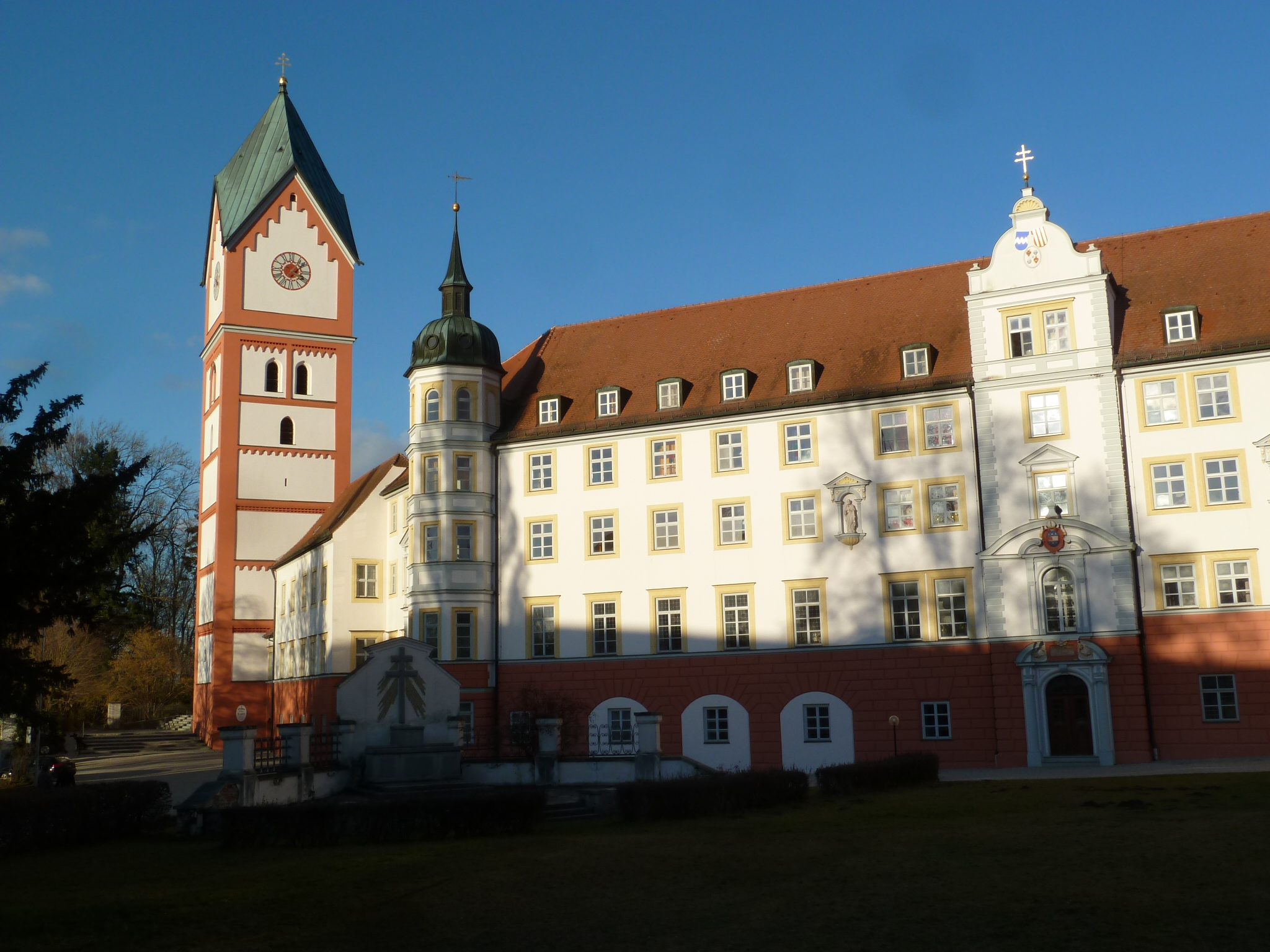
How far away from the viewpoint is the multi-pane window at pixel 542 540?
4075 cm

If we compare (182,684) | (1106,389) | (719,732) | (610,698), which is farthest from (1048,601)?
(182,684)

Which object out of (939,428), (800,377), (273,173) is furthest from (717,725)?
(273,173)

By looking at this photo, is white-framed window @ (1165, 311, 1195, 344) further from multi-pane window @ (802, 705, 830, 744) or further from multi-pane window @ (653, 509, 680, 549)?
multi-pane window @ (653, 509, 680, 549)

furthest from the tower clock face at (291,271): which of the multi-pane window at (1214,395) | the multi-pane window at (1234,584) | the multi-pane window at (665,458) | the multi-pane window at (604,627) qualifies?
the multi-pane window at (1234,584)

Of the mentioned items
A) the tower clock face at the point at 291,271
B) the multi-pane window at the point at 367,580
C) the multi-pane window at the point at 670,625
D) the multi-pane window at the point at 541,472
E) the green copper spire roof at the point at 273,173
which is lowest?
the multi-pane window at the point at 670,625

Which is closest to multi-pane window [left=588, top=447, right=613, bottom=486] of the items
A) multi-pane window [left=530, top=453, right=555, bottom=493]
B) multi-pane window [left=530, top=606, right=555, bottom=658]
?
multi-pane window [left=530, top=453, right=555, bottom=493]

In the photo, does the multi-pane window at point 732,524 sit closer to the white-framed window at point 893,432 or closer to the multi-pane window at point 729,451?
the multi-pane window at point 729,451

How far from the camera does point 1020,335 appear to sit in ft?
116

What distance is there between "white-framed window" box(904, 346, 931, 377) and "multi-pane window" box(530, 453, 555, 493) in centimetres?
1141

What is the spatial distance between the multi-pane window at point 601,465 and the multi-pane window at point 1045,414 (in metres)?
12.6

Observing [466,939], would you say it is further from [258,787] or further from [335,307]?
[335,307]

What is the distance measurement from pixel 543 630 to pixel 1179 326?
20131 millimetres

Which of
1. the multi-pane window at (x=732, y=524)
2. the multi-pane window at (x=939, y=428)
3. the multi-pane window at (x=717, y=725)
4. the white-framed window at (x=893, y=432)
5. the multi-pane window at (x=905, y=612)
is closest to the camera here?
the multi-pane window at (x=905, y=612)

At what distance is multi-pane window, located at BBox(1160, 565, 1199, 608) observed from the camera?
32.4 meters
